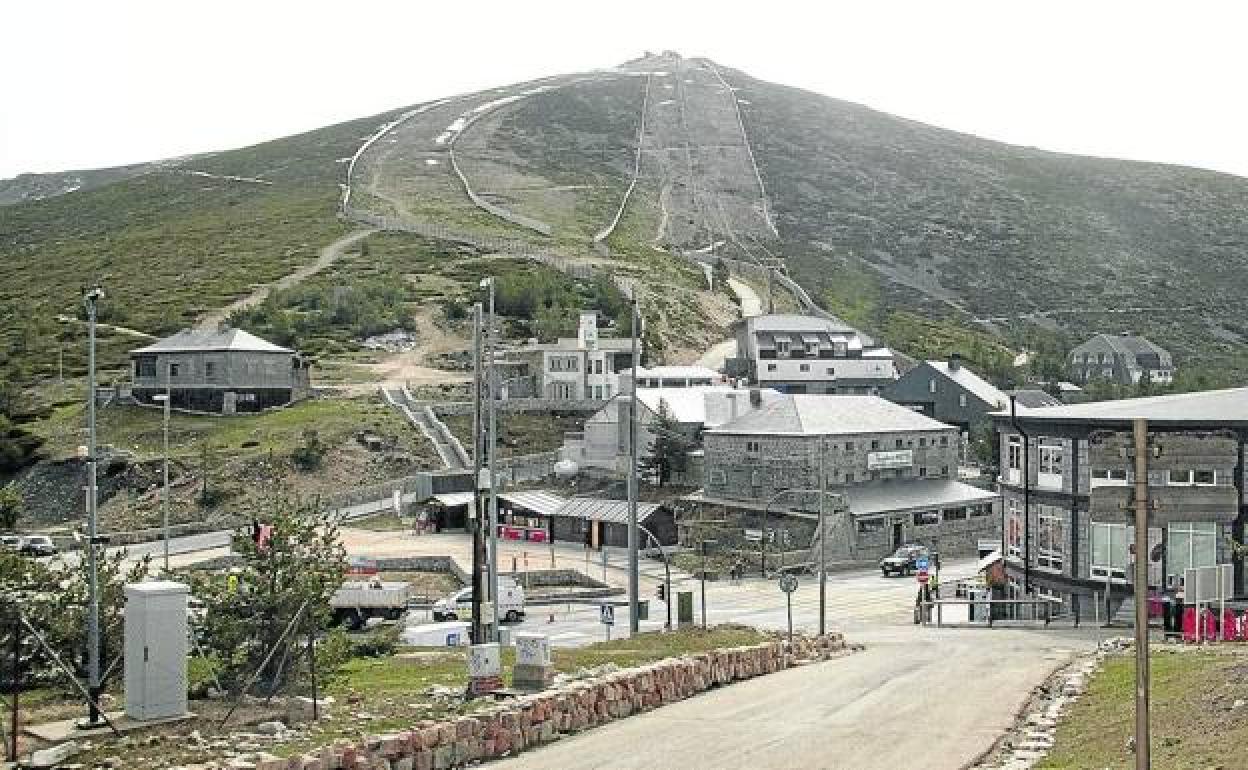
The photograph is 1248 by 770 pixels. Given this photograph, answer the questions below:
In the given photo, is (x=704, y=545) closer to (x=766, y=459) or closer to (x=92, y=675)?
(x=766, y=459)

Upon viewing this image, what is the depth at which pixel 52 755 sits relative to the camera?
749 inches

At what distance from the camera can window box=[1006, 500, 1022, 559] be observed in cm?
5141

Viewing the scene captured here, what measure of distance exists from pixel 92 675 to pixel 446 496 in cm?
6181

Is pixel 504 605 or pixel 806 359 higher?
pixel 806 359

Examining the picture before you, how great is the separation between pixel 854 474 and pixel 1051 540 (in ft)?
105

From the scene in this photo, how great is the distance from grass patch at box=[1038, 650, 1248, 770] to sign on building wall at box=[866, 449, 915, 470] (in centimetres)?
5563

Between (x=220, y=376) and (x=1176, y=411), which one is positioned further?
(x=220, y=376)

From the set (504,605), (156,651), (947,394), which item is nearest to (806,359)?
(947,394)

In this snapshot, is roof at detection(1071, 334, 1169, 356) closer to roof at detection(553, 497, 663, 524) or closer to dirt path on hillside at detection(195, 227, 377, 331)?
dirt path on hillside at detection(195, 227, 377, 331)

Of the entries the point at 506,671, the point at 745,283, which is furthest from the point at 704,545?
the point at 745,283

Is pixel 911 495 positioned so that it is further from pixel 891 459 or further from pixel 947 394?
pixel 947 394

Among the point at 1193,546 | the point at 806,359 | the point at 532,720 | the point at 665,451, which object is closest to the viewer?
the point at 532,720

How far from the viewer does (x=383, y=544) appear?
77.2 metres

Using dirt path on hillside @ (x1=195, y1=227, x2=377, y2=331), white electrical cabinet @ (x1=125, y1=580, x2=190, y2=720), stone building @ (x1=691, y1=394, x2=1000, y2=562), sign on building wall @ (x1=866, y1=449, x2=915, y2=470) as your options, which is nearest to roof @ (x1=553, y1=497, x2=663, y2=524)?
stone building @ (x1=691, y1=394, x2=1000, y2=562)
